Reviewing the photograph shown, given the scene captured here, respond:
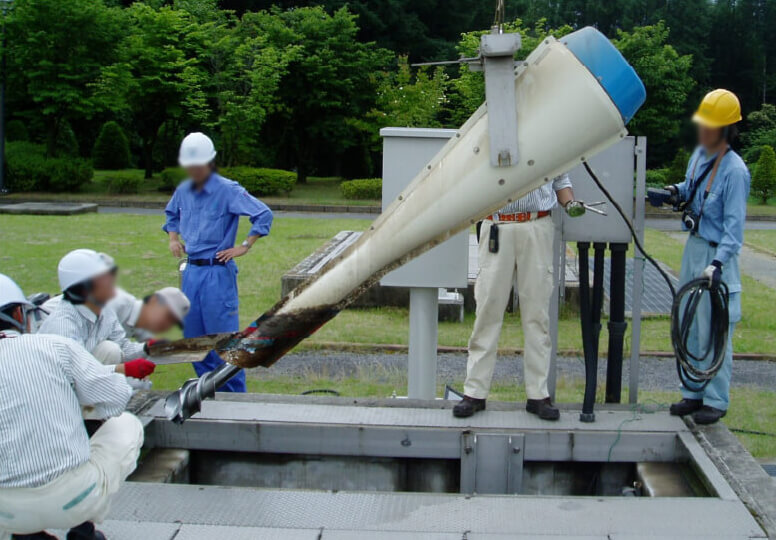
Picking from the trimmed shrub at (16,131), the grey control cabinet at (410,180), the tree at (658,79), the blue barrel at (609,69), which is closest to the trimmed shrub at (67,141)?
the trimmed shrub at (16,131)

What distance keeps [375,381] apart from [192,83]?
119 inches

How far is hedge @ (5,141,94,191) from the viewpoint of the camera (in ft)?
80.1

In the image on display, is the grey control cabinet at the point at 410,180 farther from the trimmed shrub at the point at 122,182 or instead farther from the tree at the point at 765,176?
the tree at the point at 765,176

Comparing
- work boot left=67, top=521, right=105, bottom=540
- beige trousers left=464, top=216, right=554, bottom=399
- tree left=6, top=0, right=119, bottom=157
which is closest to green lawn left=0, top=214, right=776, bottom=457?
work boot left=67, top=521, right=105, bottom=540

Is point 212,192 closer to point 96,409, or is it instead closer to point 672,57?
point 96,409

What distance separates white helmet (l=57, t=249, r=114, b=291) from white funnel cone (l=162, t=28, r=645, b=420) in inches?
52.2

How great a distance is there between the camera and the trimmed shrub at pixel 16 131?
30995 mm

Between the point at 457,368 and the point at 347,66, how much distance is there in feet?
73.3

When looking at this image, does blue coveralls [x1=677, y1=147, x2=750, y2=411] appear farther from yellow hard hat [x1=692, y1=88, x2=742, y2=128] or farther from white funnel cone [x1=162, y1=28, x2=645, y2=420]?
white funnel cone [x1=162, y1=28, x2=645, y2=420]

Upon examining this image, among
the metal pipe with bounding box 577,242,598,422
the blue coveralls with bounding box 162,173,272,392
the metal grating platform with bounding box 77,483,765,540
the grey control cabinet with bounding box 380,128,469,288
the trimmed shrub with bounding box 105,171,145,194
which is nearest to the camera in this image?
the metal grating platform with bounding box 77,483,765,540

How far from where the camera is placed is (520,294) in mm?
5023

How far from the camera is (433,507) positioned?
4152mm

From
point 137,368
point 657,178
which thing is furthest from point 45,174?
point 137,368

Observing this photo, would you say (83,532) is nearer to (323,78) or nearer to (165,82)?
(165,82)
